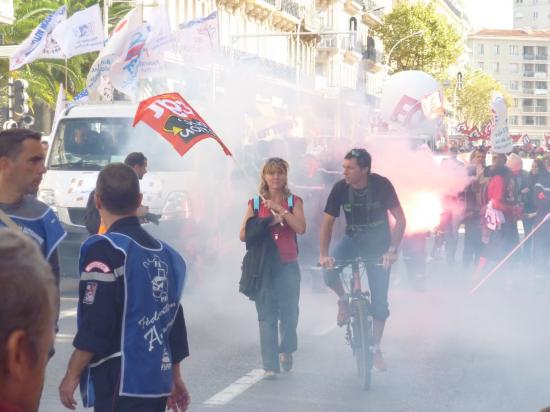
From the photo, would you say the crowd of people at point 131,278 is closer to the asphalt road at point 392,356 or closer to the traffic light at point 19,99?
the asphalt road at point 392,356

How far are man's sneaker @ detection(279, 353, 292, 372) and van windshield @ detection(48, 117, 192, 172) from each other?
5.59 meters

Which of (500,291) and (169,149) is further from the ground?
(169,149)

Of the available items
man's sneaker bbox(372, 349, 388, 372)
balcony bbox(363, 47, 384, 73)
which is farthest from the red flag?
balcony bbox(363, 47, 384, 73)

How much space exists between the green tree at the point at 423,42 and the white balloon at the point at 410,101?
56.7 m

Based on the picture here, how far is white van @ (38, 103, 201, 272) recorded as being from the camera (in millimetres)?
14102

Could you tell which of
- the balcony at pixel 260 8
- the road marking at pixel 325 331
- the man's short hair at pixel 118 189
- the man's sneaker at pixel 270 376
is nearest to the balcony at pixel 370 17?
the balcony at pixel 260 8

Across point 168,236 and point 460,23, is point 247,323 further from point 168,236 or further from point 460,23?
point 460,23

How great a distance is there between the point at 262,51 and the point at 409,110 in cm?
3316

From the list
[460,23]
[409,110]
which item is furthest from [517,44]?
[409,110]

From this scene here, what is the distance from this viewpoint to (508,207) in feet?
52.2

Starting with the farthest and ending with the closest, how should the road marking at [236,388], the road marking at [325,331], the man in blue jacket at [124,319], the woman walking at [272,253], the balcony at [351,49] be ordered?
the balcony at [351,49], the road marking at [325,331], the woman walking at [272,253], the road marking at [236,388], the man in blue jacket at [124,319]

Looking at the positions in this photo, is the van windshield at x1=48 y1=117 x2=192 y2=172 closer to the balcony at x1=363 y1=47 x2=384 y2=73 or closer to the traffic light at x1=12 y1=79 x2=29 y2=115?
the traffic light at x1=12 y1=79 x2=29 y2=115

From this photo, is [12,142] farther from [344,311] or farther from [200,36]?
[200,36]

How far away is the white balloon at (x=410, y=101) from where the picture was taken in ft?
85.5
